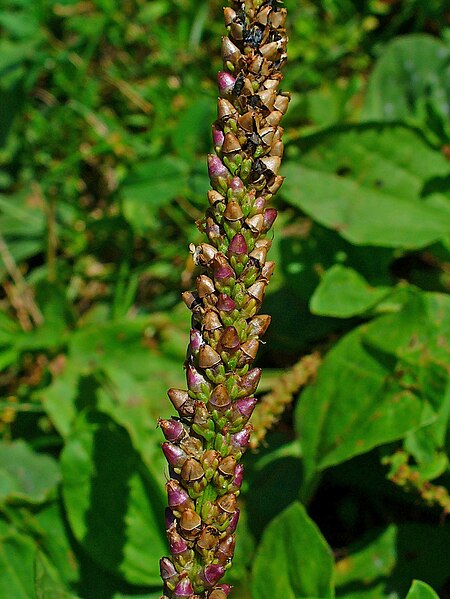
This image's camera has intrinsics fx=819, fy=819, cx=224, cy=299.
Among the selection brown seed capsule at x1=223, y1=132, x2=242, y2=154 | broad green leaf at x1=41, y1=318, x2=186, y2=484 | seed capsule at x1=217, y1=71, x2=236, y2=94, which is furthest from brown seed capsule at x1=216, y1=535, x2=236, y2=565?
broad green leaf at x1=41, y1=318, x2=186, y2=484

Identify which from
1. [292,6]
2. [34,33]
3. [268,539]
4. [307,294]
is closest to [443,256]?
[307,294]

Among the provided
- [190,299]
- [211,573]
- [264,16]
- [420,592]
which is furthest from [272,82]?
[420,592]

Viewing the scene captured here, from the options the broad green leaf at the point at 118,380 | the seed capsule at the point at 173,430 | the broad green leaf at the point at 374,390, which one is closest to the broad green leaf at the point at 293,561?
the broad green leaf at the point at 374,390

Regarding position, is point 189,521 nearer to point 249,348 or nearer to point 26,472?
point 249,348

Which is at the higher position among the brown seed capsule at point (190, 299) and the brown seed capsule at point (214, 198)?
the brown seed capsule at point (214, 198)

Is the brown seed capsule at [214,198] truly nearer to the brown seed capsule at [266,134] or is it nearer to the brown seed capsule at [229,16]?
the brown seed capsule at [266,134]

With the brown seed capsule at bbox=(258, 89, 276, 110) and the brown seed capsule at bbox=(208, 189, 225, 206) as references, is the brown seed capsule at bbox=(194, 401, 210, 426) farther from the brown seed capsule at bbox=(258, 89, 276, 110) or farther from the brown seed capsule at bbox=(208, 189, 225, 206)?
the brown seed capsule at bbox=(258, 89, 276, 110)

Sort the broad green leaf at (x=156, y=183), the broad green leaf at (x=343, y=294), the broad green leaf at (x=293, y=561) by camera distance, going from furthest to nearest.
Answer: the broad green leaf at (x=156, y=183)
the broad green leaf at (x=343, y=294)
the broad green leaf at (x=293, y=561)
